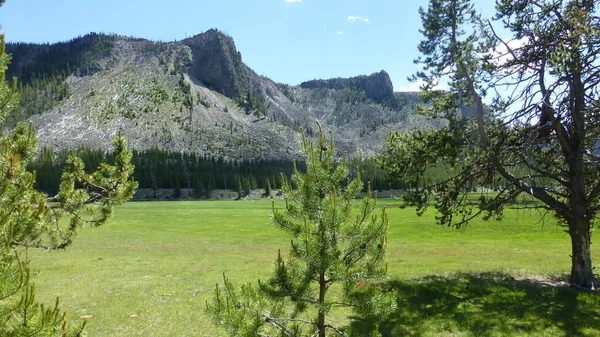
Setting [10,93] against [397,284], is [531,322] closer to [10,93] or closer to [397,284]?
[397,284]

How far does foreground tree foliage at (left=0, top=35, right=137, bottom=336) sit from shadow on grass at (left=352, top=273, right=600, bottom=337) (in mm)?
8155

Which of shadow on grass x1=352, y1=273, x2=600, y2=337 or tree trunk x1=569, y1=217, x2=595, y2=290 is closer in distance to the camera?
shadow on grass x1=352, y1=273, x2=600, y2=337

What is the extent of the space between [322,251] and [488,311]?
392 inches

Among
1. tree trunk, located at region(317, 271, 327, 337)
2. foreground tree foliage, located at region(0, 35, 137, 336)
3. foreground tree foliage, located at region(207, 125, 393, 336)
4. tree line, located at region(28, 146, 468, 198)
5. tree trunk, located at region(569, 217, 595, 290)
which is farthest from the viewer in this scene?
tree line, located at region(28, 146, 468, 198)

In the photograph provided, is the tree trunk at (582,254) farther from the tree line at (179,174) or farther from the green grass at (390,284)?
the tree line at (179,174)

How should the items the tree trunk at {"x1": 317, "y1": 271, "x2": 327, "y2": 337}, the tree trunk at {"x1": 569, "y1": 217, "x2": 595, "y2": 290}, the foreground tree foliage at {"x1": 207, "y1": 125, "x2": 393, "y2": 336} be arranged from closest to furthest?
1. the foreground tree foliage at {"x1": 207, "y1": 125, "x2": 393, "y2": 336}
2. the tree trunk at {"x1": 317, "y1": 271, "x2": 327, "y2": 337}
3. the tree trunk at {"x1": 569, "y1": 217, "x2": 595, "y2": 290}

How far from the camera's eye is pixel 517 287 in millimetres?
15938

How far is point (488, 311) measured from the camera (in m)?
13.0

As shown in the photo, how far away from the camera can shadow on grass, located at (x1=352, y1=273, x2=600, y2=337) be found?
37.3ft

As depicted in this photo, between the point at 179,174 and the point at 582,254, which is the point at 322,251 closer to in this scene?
the point at 582,254

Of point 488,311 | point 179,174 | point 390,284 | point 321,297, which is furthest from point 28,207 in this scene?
point 179,174

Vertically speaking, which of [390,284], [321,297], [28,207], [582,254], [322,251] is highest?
[28,207]

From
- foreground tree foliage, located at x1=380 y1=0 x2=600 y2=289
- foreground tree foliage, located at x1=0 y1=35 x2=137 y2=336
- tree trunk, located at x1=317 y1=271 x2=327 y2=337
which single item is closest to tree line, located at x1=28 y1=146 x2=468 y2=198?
foreground tree foliage, located at x1=380 y1=0 x2=600 y2=289

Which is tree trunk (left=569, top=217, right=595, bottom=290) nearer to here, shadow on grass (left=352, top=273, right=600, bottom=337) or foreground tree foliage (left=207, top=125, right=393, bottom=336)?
shadow on grass (left=352, top=273, right=600, bottom=337)
